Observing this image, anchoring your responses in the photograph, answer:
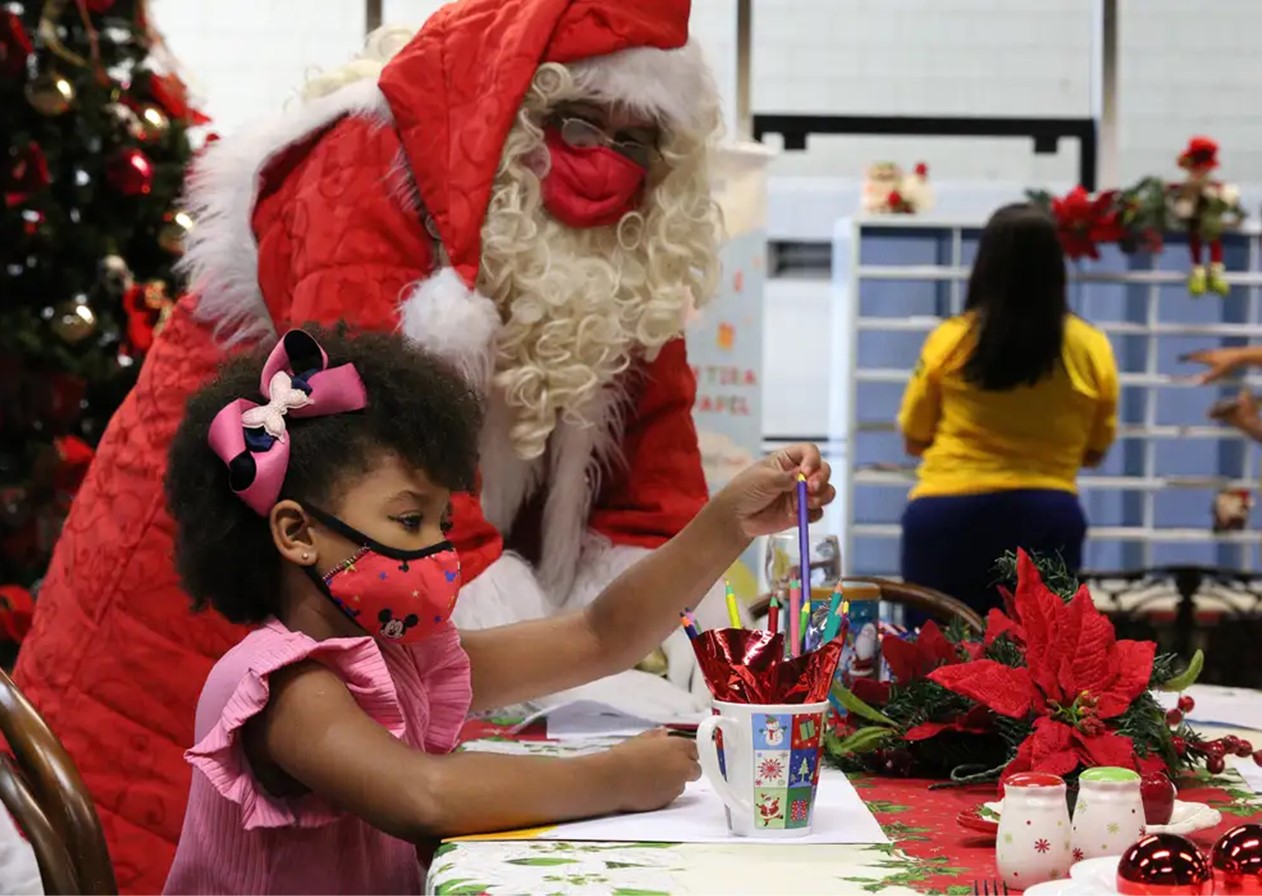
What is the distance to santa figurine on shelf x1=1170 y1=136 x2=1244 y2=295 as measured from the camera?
5707mm

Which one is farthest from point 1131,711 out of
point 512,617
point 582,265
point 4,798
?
point 582,265

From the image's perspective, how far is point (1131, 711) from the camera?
1261mm

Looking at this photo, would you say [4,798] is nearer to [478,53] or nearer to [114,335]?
[478,53]

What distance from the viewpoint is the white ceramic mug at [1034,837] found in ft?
3.23

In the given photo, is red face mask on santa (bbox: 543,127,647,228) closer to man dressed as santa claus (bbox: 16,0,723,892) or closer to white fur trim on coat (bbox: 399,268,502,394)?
man dressed as santa claus (bbox: 16,0,723,892)

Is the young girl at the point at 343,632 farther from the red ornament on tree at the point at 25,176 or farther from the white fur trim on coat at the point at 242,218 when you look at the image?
the red ornament on tree at the point at 25,176

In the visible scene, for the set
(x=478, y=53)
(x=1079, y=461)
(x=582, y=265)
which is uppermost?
(x=478, y=53)

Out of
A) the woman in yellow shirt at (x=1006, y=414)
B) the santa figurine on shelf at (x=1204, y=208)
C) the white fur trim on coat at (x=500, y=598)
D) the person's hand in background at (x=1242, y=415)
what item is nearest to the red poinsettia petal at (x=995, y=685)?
the white fur trim on coat at (x=500, y=598)

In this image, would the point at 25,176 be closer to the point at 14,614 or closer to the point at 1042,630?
the point at 14,614

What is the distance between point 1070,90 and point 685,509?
5.11 meters

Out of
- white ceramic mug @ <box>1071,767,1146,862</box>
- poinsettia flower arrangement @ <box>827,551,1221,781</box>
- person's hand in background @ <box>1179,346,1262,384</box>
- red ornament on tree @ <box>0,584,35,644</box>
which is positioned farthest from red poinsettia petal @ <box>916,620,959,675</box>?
person's hand in background @ <box>1179,346,1262,384</box>

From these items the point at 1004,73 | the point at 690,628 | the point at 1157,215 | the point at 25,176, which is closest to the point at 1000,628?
the point at 690,628

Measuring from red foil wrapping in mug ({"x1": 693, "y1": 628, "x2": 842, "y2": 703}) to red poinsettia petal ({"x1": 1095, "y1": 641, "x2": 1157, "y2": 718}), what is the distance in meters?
0.23

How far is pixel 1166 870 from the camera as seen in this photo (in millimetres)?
838
